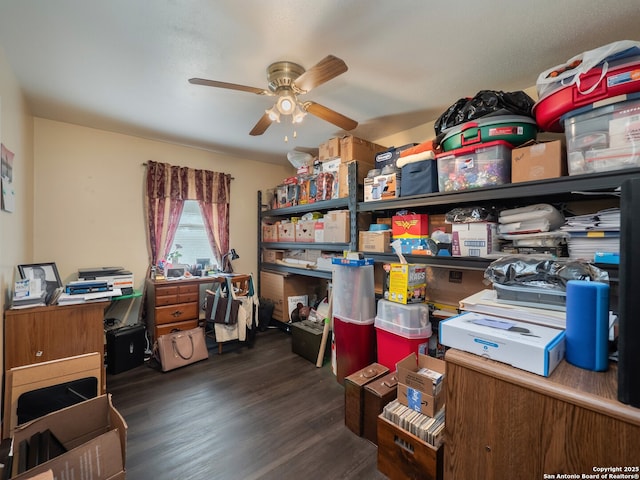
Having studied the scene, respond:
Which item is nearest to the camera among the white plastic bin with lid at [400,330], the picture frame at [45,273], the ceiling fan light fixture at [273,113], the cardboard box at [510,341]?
the cardboard box at [510,341]

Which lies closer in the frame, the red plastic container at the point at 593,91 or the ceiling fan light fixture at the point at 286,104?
the red plastic container at the point at 593,91

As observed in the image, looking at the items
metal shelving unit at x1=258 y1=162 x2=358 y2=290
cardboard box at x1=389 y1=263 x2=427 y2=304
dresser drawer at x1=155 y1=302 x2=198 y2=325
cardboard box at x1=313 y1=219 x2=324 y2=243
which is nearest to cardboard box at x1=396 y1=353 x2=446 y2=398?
cardboard box at x1=389 y1=263 x2=427 y2=304

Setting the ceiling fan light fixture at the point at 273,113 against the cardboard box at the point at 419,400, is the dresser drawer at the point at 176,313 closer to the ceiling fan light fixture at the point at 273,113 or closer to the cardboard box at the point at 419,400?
the ceiling fan light fixture at the point at 273,113

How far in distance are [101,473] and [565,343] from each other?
194 centimetres

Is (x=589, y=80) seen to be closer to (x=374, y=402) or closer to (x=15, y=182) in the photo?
(x=374, y=402)

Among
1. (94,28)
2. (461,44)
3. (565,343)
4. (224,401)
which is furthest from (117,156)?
Answer: (565,343)

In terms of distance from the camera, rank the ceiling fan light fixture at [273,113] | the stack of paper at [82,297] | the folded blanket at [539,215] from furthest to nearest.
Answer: the stack of paper at [82,297], the ceiling fan light fixture at [273,113], the folded blanket at [539,215]

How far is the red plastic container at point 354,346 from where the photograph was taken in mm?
2328

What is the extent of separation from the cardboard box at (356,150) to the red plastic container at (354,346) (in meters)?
1.64

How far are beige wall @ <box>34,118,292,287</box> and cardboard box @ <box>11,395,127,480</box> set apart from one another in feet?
6.61

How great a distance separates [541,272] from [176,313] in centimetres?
318

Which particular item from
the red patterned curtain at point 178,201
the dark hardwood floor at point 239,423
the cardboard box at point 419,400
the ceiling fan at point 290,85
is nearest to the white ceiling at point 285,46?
the ceiling fan at point 290,85

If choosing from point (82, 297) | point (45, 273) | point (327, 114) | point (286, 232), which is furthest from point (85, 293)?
point (327, 114)

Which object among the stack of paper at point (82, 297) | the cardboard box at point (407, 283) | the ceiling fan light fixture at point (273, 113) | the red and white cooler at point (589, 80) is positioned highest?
the ceiling fan light fixture at point (273, 113)
